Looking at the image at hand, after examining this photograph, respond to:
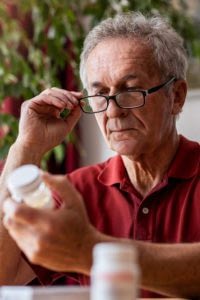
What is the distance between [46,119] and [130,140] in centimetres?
32

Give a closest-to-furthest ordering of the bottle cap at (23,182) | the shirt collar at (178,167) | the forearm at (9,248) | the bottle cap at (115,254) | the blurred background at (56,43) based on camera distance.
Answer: the bottle cap at (115,254)
the bottle cap at (23,182)
the forearm at (9,248)
the shirt collar at (178,167)
the blurred background at (56,43)

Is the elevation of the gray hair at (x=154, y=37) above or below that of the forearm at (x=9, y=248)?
above

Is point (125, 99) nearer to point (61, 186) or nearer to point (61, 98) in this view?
point (61, 98)

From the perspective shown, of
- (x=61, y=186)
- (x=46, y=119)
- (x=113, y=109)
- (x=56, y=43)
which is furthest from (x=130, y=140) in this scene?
(x=56, y=43)

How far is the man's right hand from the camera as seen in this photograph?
185 cm

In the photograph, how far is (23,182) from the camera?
3.24 ft

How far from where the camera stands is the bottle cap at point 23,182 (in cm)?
98

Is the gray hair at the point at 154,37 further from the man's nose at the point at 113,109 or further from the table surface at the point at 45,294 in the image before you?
the table surface at the point at 45,294

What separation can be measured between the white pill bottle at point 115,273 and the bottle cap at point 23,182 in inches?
9.3

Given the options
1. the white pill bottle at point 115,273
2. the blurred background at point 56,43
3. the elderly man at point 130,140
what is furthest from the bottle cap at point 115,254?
the blurred background at point 56,43

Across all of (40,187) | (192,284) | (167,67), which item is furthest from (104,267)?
(167,67)

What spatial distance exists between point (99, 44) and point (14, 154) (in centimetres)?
38

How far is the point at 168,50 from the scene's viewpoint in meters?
1.79

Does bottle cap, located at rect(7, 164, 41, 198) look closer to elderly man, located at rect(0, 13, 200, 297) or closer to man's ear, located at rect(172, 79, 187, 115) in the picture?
elderly man, located at rect(0, 13, 200, 297)
